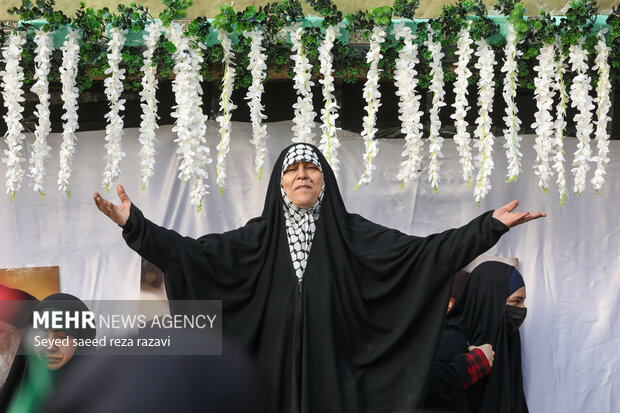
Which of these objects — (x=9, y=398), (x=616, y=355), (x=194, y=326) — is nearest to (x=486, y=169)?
(x=616, y=355)

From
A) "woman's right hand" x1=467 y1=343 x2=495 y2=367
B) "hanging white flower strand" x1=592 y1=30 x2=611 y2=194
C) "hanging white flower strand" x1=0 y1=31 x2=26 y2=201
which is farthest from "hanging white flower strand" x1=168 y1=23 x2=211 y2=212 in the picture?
"hanging white flower strand" x1=592 y1=30 x2=611 y2=194

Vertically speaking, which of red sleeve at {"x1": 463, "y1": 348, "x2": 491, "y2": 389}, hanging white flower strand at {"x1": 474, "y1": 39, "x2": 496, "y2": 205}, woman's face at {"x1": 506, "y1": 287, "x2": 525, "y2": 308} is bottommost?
red sleeve at {"x1": 463, "y1": 348, "x2": 491, "y2": 389}

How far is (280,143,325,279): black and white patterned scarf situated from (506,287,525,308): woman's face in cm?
132

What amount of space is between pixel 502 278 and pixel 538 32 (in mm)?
1337

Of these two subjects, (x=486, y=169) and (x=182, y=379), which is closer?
(x=182, y=379)

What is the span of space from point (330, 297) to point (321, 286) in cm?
7

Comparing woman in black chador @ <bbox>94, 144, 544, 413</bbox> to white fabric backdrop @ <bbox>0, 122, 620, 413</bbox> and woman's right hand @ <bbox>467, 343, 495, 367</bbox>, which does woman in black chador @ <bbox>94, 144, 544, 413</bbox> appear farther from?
white fabric backdrop @ <bbox>0, 122, 620, 413</bbox>

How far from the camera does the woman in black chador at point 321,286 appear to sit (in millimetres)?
3525

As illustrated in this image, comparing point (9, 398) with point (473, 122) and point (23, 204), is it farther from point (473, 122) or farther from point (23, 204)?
point (473, 122)

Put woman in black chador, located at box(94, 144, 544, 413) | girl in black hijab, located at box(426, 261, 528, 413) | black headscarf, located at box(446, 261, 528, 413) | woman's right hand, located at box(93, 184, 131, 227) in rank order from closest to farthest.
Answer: woman's right hand, located at box(93, 184, 131, 227), woman in black chador, located at box(94, 144, 544, 413), girl in black hijab, located at box(426, 261, 528, 413), black headscarf, located at box(446, 261, 528, 413)

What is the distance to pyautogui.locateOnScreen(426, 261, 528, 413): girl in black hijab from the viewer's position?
392cm

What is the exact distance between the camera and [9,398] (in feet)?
11.9

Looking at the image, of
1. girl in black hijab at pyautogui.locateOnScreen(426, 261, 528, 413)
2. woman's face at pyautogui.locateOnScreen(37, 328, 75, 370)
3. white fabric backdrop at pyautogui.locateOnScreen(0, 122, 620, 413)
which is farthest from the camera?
white fabric backdrop at pyautogui.locateOnScreen(0, 122, 620, 413)

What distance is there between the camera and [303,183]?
147 inches
